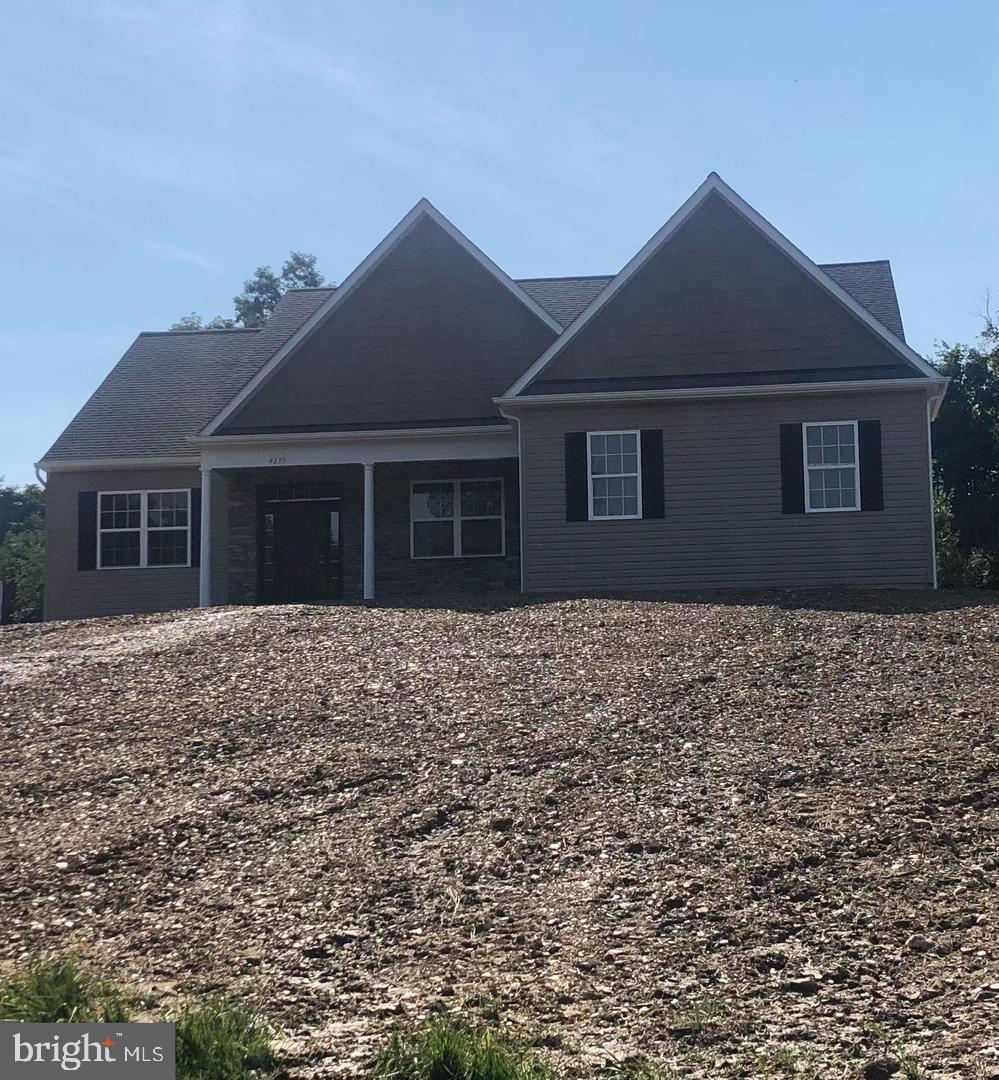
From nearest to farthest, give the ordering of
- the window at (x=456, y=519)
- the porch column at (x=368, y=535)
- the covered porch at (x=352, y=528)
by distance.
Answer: the porch column at (x=368, y=535), the covered porch at (x=352, y=528), the window at (x=456, y=519)

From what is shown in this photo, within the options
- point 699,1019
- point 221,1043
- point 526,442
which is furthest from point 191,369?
point 699,1019

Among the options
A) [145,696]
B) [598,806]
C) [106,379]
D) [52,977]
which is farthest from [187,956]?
[106,379]

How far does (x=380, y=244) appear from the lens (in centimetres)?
2041

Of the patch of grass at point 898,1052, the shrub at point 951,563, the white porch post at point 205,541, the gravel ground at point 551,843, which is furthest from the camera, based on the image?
the shrub at point 951,563

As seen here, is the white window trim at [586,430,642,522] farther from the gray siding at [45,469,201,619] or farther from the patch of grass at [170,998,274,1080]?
the patch of grass at [170,998,274,1080]

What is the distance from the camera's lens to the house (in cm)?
1720

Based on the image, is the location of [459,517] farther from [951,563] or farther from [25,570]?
[25,570]

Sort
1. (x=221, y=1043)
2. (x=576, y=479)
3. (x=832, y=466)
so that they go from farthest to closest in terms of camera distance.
Answer: (x=576, y=479)
(x=832, y=466)
(x=221, y=1043)

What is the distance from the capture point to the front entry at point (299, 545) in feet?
67.1

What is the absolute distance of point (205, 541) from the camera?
63.0ft

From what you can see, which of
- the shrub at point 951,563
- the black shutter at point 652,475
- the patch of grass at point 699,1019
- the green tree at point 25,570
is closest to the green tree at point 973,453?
the shrub at point 951,563

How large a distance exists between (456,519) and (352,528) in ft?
5.65

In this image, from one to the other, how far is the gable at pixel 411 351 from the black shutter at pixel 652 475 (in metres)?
2.89

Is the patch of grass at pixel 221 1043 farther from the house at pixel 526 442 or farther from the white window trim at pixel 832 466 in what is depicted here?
the white window trim at pixel 832 466
